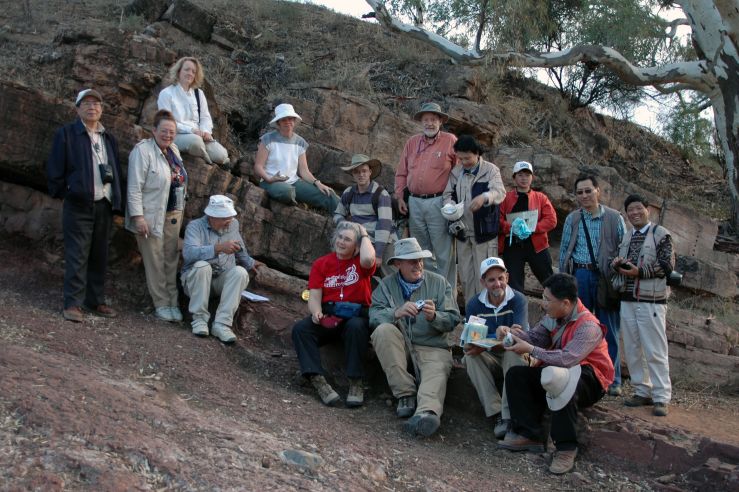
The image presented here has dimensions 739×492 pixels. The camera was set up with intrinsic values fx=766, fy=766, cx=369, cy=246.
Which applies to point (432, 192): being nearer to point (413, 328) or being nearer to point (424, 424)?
point (413, 328)

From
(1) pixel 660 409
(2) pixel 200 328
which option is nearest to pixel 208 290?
(2) pixel 200 328

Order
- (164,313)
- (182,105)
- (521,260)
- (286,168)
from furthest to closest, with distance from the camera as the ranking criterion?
(286,168) → (182,105) → (521,260) → (164,313)

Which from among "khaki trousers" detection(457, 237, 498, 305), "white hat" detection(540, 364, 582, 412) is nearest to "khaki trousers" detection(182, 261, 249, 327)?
"khaki trousers" detection(457, 237, 498, 305)

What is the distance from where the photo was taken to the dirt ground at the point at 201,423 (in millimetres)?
4465

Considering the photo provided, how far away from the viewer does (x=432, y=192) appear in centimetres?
793

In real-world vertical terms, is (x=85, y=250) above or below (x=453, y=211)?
below

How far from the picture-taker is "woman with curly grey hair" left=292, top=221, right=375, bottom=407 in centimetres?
668

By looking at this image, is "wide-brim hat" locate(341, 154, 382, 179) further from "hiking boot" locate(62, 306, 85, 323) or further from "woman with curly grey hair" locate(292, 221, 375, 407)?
"hiking boot" locate(62, 306, 85, 323)

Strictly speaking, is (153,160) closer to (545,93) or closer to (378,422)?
(378,422)

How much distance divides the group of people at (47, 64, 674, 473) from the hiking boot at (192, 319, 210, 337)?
2 centimetres

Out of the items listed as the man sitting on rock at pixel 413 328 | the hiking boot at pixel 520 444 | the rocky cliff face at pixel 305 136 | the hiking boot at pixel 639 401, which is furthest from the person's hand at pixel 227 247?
the hiking boot at pixel 639 401

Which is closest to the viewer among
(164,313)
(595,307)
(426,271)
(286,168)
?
(426,271)

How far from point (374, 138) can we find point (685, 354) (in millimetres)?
5187

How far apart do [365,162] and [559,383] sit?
10.2 feet
